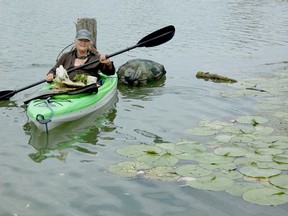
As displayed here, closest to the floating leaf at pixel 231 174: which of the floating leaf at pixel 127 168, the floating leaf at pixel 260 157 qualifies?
the floating leaf at pixel 260 157

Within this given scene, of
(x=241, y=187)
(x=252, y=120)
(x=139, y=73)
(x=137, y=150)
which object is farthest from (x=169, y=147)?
(x=139, y=73)

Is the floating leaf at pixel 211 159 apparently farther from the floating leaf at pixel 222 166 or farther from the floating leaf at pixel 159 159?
the floating leaf at pixel 159 159

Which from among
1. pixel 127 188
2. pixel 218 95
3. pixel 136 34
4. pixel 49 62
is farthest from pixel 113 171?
pixel 136 34

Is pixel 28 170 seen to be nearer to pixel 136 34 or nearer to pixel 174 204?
pixel 174 204

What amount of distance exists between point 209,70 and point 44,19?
37.5 feet

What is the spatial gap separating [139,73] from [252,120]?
12.5ft

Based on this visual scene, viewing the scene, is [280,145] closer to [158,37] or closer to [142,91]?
[158,37]

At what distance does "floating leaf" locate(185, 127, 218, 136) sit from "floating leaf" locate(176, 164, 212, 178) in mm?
1357

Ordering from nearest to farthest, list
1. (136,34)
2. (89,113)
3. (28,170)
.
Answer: (28,170) < (89,113) < (136,34)

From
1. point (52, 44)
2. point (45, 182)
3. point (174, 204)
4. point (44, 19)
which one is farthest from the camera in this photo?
point (44, 19)

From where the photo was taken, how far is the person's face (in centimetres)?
839

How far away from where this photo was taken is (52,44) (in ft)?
51.0

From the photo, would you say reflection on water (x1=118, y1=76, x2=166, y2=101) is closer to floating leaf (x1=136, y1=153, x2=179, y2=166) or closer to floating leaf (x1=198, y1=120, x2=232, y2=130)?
floating leaf (x1=198, y1=120, x2=232, y2=130)

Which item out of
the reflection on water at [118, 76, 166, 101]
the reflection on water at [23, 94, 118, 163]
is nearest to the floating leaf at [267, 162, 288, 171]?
the reflection on water at [23, 94, 118, 163]
